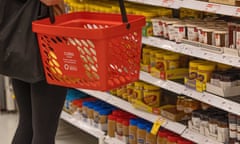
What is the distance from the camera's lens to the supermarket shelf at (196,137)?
297 centimetres

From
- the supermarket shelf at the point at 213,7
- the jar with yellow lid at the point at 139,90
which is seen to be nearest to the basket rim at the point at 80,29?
the supermarket shelf at the point at 213,7

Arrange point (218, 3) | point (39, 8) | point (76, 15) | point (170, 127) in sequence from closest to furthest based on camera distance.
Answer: point (39, 8) → point (76, 15) → point (218, 3) → point (170, 127)

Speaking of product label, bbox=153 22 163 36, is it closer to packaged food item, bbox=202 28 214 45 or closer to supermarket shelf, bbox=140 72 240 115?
supermarket shelf, bbox=140 72 240 115

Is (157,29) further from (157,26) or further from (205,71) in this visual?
(205,71)

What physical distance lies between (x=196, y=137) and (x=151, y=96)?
1.90 feet

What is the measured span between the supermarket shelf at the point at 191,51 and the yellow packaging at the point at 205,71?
0.33 feet

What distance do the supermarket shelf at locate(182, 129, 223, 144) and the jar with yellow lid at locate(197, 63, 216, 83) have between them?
337 millimetres

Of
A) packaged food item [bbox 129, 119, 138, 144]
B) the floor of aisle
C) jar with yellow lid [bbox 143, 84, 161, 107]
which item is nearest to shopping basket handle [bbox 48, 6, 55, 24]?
jar with yellow lid [bbox 143, 84, 161, 107]

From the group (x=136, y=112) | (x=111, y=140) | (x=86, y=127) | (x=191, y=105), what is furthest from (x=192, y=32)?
(x=86, y=127)

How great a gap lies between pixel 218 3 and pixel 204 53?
0.31 meters

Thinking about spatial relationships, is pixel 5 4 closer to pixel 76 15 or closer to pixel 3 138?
pixel 76 15

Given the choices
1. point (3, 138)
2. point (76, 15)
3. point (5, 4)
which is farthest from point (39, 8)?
point (3, 138)

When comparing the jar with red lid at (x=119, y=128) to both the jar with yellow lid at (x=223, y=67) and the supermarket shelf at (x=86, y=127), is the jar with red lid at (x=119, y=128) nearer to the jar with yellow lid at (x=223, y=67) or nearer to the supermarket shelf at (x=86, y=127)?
the supermarket shelf at (x=86, y=127)

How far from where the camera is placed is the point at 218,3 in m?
2.71
